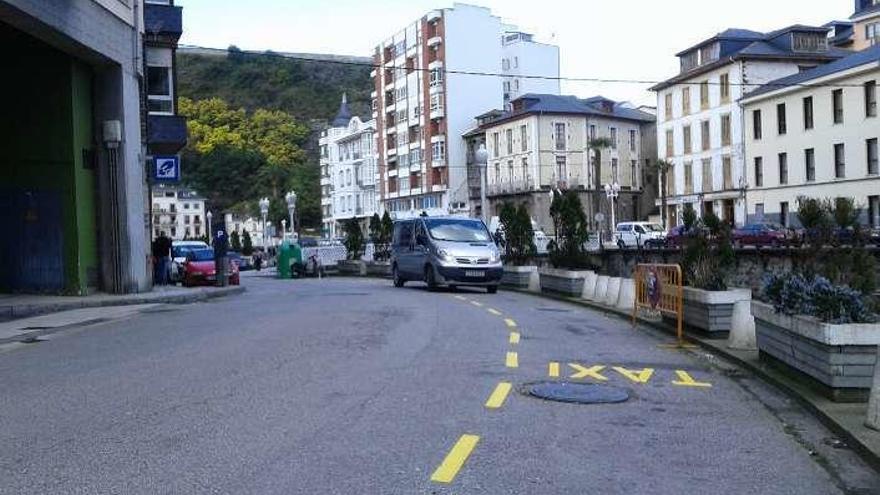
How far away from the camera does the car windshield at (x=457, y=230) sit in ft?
81.8

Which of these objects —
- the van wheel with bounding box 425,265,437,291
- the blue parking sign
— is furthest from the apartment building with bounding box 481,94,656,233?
the van wheel with bounding box 425,265,437,291

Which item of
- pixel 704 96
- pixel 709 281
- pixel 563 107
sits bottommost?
pixel 709 281

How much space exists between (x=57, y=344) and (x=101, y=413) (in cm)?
650

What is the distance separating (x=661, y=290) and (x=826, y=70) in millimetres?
45182

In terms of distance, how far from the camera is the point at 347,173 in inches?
4434

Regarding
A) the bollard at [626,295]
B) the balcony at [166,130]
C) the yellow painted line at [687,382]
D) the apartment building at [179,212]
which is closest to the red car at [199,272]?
the balcony at [166,130]

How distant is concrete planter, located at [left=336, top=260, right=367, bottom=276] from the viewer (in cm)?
4581

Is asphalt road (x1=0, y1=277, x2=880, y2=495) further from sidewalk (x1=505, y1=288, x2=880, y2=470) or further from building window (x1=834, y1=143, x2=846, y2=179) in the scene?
building window (x1=834, y1=143, x2=846, y2=179)

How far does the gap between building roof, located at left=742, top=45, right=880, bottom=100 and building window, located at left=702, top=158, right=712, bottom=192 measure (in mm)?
6784

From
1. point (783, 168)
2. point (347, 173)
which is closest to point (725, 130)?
point (783, 168)

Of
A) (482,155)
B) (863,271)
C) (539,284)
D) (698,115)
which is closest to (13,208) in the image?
(539,284)

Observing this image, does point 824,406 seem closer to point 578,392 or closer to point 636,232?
point 578,392

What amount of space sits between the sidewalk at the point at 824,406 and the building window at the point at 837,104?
4582cm

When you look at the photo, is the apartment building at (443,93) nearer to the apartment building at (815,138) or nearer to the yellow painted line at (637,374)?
the apartment building at (815,138)
